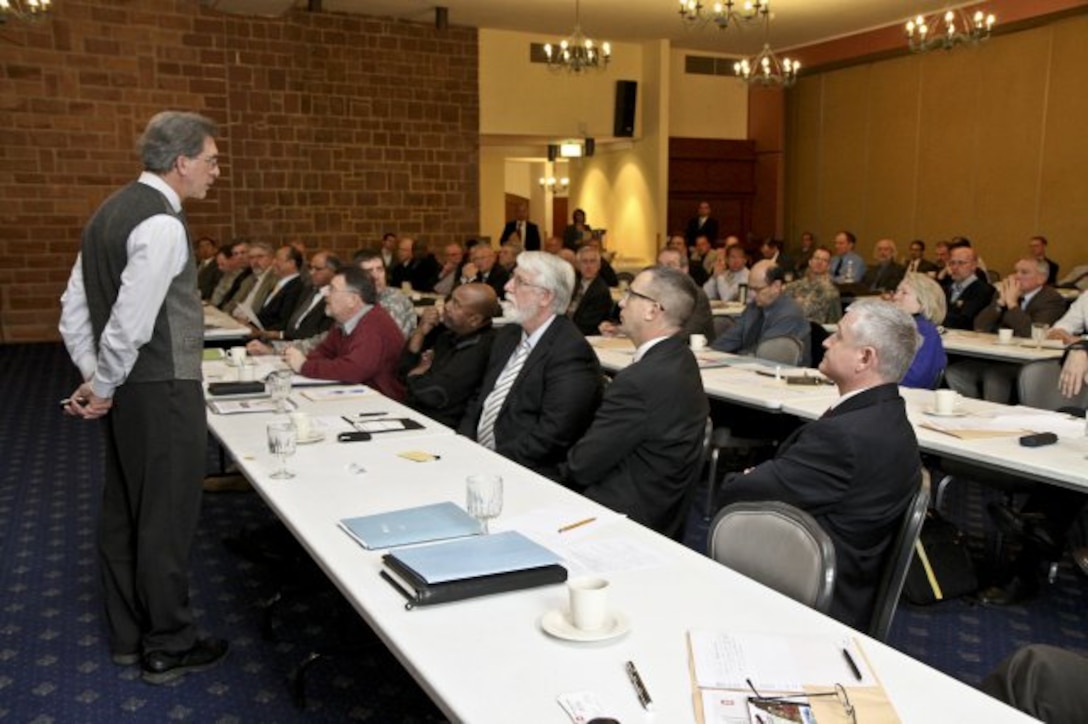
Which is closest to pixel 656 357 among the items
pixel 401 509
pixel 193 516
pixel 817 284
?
pixel 401 509

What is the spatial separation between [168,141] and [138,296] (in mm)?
501

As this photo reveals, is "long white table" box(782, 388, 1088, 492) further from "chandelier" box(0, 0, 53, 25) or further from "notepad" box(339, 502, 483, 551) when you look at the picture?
"chandelier" box(0, 0, 53, 25)

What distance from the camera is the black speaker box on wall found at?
602 inches

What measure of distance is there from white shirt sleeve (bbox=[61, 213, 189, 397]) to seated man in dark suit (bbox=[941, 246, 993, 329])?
262 inches

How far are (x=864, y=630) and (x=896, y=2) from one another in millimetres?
12078

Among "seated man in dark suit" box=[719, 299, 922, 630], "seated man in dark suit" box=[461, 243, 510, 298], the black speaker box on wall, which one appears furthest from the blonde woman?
the black speaker box on wall

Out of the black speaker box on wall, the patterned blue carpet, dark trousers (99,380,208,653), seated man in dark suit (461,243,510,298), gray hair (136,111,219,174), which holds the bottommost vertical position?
the patterned blue carpet

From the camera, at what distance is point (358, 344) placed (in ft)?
15.2

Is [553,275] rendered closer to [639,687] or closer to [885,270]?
[639,687]

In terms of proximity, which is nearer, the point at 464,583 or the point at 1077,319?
the point at 464,583

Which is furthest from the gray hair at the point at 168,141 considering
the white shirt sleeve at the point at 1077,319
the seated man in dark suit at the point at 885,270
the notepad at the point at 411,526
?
the seated man in dark suit at the point at 885,270

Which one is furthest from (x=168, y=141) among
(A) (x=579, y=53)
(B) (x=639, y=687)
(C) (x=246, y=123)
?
(C) (x=246, y=123)

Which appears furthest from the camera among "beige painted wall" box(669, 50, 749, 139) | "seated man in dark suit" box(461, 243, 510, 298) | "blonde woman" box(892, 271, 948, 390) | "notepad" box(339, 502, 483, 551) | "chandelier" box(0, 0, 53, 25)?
"beige painted wall" box(669, 50, 749, 139)

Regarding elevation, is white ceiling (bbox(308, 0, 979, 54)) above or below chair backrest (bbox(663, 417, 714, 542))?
above
